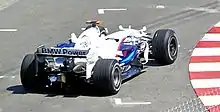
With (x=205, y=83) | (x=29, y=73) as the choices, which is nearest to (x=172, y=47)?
(x=205, y=83)

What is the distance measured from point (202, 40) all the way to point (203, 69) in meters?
2.42

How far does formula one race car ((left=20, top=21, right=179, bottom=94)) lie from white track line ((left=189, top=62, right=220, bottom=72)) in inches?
23.1

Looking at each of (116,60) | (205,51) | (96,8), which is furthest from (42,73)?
(96,8)

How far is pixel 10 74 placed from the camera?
1188cm

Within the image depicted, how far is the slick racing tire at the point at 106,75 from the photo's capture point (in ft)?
33.2

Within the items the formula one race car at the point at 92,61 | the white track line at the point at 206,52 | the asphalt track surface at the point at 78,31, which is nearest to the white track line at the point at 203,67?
the asphalt track surface at the point at 78,31

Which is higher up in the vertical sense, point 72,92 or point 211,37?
point 211,37

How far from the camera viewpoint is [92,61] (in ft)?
34.0

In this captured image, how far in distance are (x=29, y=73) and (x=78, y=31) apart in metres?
5.02

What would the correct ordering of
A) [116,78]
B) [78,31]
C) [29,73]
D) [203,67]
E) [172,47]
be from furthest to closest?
[78,31] < [172,47] < [203,67] < [29,73] < [116,78]

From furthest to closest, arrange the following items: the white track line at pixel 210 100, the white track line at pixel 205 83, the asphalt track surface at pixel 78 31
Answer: the white track line at pixel 205 83 < the asphalt track surface at pixel 78 31 < the white track line at pixel 210 100

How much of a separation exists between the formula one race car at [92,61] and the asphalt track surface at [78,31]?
0.25 m

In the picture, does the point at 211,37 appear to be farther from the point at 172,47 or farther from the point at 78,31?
the point at 78,31

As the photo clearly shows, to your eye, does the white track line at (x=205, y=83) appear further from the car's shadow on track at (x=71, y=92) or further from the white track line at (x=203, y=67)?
the car's shadow on track at (x=71, y=92)
